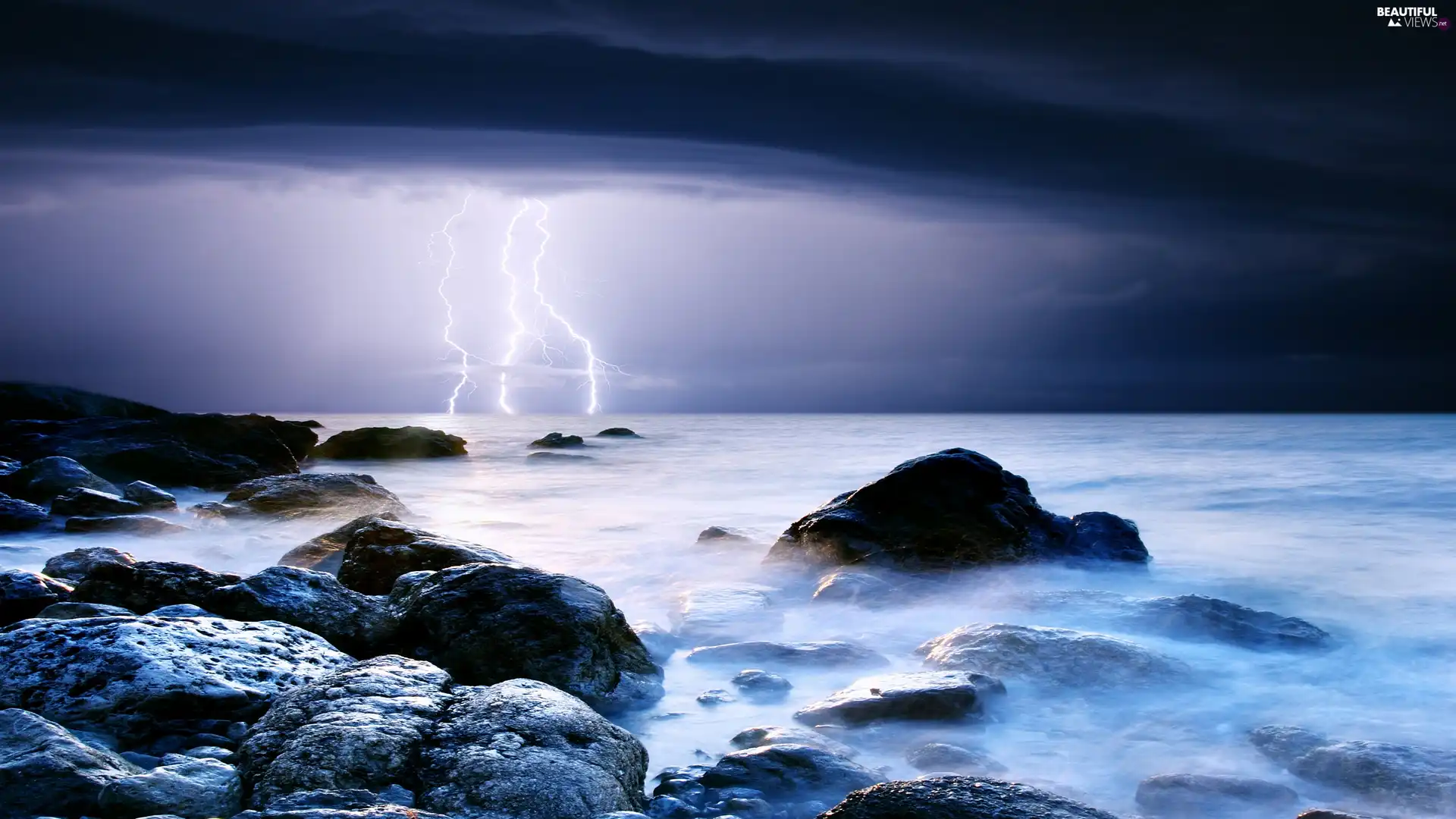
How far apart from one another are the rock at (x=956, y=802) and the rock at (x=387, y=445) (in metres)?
33.2

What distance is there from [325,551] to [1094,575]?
9.26 metres

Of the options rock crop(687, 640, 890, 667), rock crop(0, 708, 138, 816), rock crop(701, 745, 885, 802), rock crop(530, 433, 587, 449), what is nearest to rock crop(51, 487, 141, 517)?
rock crop(687, 640, 890, 667)

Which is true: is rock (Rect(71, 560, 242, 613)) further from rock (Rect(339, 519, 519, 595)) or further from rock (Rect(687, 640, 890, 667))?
rock (Rect(687, 640, 890, 667))

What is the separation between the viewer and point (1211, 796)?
5.29 meters

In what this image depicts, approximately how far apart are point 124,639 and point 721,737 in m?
3.51

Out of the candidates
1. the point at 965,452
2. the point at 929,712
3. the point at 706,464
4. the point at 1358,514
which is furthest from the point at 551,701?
the point at 706,464

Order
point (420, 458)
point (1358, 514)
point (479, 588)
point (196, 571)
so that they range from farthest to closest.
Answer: point (420, 458) < point (1358, 514) < point (196, 571) < point (479, 588)

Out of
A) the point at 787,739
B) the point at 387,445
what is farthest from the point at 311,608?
the point at 387,445

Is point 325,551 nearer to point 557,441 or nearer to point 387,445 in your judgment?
point 387,445

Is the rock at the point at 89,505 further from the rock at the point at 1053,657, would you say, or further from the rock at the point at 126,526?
the rock at the point at 1053,657

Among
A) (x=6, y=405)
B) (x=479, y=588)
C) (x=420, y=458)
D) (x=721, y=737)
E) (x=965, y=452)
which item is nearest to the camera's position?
(x=721, y=737)

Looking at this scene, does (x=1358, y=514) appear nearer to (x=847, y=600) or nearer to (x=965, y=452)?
(x=965, y=452)

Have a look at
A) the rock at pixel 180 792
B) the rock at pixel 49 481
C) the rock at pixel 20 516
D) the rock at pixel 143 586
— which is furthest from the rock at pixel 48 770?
the rock at pixel 49 481

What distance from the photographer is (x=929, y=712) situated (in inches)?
245
